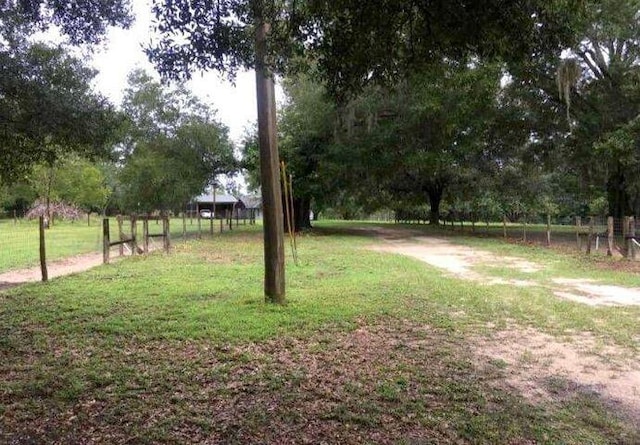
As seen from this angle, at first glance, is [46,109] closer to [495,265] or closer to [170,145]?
[495,265]

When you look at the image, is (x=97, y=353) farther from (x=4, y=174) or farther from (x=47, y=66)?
(x=4, y=174)

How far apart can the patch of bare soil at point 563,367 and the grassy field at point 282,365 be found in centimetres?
13

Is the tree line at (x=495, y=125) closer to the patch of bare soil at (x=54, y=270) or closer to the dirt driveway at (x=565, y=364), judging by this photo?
the patch of bare soil at (x=54, y=270)

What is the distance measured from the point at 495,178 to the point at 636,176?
1026 cm

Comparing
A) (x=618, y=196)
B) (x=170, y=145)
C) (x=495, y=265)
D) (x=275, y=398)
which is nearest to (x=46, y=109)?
(x=275, y=398)

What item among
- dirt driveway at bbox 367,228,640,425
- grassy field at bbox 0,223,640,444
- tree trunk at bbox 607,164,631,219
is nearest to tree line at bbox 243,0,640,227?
tree trunk at bbox 607,164,631,219

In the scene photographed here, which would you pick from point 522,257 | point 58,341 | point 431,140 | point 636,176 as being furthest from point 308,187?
point 58,341

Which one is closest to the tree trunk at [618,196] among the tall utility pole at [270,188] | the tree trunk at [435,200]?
the tree trunk at [435,200]

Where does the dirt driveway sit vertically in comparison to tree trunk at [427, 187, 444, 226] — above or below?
below

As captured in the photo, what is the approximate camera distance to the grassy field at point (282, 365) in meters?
3.83

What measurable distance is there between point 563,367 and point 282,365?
2703 mm

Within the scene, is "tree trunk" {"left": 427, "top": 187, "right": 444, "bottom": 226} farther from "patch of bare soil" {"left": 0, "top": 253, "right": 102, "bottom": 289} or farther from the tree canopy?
the tree canopy

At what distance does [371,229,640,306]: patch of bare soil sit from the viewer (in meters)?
9.11

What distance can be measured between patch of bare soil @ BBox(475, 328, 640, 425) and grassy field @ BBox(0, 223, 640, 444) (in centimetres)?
13
